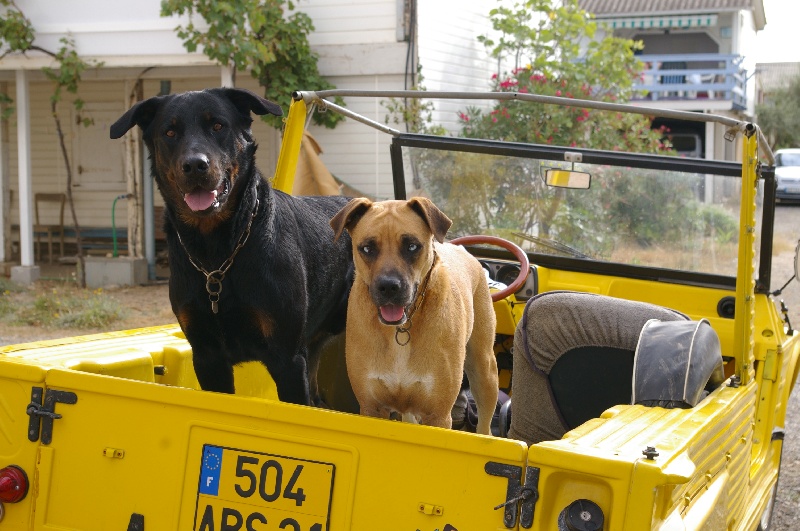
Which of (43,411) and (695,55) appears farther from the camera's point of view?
(695,55)

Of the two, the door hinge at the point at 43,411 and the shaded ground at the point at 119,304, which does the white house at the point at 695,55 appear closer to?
the shaded ground at the point at 119,304

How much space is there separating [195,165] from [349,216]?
1.91ft

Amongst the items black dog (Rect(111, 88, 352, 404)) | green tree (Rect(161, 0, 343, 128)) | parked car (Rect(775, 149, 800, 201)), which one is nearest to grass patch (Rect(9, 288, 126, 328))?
green tree (Rect(161, 0, 343, 128))

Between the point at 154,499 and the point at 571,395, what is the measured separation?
145 cm

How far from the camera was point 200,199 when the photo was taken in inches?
129

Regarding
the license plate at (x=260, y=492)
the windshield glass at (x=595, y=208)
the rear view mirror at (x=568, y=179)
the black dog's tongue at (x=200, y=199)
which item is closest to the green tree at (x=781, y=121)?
the windshield glass at (x=595, y=208)

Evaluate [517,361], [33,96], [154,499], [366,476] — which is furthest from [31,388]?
[33,96]

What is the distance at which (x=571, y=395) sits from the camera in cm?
329

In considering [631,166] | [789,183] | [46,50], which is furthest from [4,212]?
[789,183]

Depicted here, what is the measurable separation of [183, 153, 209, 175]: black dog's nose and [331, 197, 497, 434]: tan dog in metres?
0.49

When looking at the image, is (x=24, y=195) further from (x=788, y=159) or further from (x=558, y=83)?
(x=788, y=159)

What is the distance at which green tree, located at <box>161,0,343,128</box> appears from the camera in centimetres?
1184

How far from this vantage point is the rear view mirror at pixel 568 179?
485 cm

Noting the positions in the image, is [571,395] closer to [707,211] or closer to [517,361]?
[517,361]
